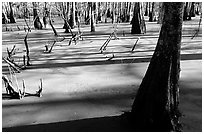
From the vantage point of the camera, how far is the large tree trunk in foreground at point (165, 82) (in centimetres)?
348

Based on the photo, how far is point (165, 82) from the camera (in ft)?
11.6

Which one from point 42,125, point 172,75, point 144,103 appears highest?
point 172,75

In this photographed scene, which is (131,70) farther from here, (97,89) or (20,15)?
(20,15)

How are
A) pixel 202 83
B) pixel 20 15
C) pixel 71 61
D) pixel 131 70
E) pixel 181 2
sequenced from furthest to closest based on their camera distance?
pixel 20 15, pixel 71 61, pixel 131 70, pixel 202 83, pixel 181 2

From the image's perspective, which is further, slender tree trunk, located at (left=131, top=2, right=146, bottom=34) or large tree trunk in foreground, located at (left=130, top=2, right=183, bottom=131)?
slender tree trunk, located at (left=131, top=2, right=146, bottom=34)

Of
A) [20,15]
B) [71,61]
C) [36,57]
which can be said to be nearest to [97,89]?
[71,61]

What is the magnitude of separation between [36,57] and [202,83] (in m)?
5.24

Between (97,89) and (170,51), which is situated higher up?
(170,51)

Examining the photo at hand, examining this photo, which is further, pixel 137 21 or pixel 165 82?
pixel 137 21

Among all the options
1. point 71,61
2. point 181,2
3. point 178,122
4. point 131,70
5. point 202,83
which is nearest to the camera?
point 181,2

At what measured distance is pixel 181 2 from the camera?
11.4 ft

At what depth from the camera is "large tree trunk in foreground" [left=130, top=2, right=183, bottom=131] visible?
3482mm

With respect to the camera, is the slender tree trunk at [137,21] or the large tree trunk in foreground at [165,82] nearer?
the large tree trunk in foreground at [165,82]

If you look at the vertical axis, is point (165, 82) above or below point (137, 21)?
below
